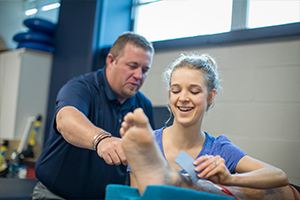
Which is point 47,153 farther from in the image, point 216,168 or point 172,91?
point 216,168

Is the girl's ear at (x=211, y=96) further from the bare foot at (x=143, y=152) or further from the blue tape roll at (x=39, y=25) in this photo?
the blue tape roll at (x=39, y=25)

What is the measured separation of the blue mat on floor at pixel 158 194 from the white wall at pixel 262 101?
0.95 m

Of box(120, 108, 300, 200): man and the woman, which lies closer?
box(120, 108, 300, 200): man

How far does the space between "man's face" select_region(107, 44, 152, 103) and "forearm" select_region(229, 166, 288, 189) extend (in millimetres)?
939

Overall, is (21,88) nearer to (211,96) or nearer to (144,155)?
(211,96)

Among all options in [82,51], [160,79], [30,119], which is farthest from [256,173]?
[30,119]

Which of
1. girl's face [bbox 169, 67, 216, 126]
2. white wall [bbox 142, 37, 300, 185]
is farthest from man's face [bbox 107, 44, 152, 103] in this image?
girl's face [bbox 169, 67, 216, 126]

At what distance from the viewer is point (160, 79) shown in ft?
7.41

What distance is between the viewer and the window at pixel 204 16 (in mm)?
1801

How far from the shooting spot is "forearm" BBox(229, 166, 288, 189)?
81cm

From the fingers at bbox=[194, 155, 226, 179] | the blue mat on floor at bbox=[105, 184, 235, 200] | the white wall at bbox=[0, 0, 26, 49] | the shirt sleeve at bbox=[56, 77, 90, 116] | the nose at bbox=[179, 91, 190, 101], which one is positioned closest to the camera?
the blue mat on floor at bbox=[105, 184, 235, 200]

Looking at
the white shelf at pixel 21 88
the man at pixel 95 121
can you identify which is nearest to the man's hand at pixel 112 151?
the man at pixel 95 121

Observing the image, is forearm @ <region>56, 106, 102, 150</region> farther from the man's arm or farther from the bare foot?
the bare foot

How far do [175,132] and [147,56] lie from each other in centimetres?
70
